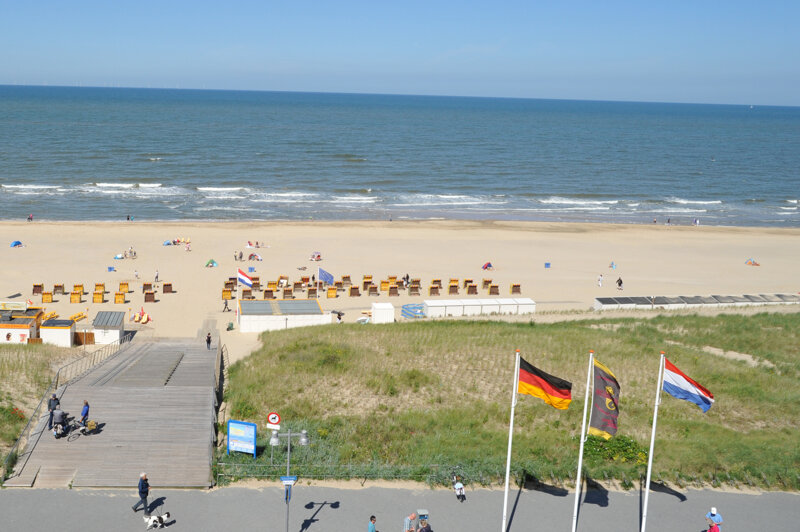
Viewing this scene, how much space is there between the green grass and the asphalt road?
0.69m

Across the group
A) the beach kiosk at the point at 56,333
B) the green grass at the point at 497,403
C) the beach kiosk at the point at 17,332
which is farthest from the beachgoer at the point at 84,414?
the beach kiosk at the point at 17,332

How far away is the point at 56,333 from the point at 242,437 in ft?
45.0

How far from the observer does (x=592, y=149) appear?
12488cm

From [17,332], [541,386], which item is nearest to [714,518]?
[541,386]

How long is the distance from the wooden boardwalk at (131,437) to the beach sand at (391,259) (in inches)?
321

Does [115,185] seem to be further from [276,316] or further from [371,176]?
[276,316]

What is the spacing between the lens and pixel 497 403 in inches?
838

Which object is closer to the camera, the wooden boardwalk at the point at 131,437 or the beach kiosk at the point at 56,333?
the wooden boardwalk at the point at 131,437

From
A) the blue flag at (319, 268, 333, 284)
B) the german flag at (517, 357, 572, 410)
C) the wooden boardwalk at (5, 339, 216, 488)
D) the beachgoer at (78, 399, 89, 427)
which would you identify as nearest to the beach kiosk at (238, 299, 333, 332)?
the blue flag at (319, 268, 333, 284)

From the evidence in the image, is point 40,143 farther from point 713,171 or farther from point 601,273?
point 713,171

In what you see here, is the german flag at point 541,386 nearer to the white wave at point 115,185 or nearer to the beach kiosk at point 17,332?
the beach kiosk at point 17,332

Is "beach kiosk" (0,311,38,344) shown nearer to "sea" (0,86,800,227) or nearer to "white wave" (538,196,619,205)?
"sea" (0,86,800,227)

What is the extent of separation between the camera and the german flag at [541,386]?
14008 millimetres

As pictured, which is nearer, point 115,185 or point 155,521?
point 155,521
